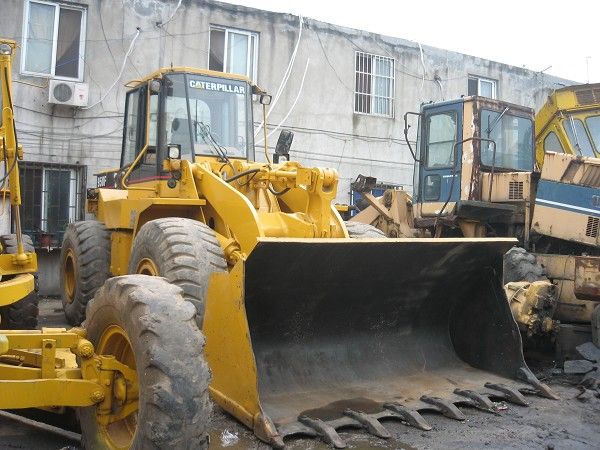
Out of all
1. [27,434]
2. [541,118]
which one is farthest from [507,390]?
[541,118]

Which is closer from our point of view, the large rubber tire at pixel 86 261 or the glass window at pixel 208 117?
the glass window at pixel 208 117

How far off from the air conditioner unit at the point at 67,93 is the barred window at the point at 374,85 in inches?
248

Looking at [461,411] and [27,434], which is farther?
[461,411]

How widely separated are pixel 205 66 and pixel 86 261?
7.03 metres

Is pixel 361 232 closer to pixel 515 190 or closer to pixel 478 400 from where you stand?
pixel 478 400

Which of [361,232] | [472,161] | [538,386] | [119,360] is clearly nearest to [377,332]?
[538,386]

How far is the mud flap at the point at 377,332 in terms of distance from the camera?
4.83 m

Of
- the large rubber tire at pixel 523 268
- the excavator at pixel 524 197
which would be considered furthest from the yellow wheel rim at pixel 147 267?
the large rubber tire at pixel 523 268

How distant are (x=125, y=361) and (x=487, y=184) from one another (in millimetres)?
7418

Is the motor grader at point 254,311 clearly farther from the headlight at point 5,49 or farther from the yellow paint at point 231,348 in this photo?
the headlight at point 5,49

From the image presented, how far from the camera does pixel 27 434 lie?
14.1 feet

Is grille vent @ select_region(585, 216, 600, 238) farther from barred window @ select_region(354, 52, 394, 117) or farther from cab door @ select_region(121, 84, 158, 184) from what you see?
barred window @ select_region(354, 52, 394, 117)

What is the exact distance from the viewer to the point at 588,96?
10602 millimetres

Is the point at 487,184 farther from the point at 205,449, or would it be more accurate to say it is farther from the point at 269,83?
the point at 205,449
